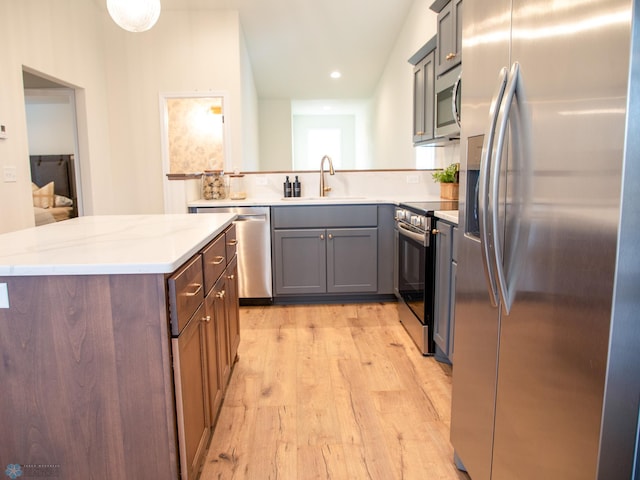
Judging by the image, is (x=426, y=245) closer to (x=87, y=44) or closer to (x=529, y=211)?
(x=529, y=211)

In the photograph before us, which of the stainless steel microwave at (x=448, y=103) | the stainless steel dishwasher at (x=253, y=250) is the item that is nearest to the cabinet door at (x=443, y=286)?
the stainless steel microwave at (x=448, y=103)

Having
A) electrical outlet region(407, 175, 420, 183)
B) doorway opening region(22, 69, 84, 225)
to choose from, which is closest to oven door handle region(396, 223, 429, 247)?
electrical outlet region(407, 175, 420, 183)

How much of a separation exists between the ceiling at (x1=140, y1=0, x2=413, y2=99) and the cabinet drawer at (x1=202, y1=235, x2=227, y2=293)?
150 inches

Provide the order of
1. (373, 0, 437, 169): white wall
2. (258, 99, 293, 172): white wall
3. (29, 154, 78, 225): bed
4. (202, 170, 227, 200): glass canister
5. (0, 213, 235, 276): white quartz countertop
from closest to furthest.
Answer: (0, 213, 235, 276): white quartz countertop, (202, 170, 227, 200): glass canister, (373, 0, 437, 169): white wall, (29, 154, 78, 225): bed, (258, 99, 293, 172): white wall

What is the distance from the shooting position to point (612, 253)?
801mm

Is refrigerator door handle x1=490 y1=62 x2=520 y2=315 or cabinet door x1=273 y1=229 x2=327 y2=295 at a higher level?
refrigerator door handle x1=490 y1=62 x2=520 y2=315

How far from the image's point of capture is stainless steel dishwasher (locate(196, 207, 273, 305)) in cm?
361

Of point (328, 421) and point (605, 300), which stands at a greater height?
point (605, 300)

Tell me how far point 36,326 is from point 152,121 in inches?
174

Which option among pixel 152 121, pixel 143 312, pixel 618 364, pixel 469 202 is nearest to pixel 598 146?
pixel 618 364

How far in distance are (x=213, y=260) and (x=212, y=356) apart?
1.26 ft

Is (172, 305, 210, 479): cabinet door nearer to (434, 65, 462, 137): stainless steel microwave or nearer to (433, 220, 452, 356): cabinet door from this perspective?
(433, 220, 452, 356): cabinet door

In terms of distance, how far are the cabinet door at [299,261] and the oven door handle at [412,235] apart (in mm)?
651

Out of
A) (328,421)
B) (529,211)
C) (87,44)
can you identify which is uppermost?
(87,44)
